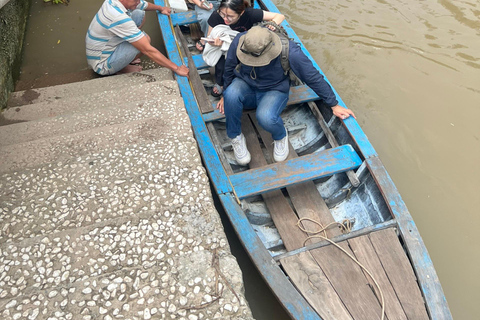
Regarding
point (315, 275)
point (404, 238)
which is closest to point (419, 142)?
point (404, 238)

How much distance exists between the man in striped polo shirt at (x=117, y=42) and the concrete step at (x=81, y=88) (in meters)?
0.18

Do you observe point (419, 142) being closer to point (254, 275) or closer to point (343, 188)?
point (343, 188)

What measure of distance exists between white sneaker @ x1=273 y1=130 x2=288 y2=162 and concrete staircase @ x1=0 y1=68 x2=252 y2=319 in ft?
3.51

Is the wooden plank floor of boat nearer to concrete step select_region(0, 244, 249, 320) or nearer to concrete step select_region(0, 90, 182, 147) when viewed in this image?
concrete step select_region(0, 244, 249, 320)

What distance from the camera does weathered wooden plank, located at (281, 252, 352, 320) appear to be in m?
2.14

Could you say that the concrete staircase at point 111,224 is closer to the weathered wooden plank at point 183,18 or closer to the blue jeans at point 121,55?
the blue jeans at point 121,55

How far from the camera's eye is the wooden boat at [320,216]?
221 cm

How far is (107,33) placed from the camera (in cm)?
349

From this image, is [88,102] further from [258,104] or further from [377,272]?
[377,272]

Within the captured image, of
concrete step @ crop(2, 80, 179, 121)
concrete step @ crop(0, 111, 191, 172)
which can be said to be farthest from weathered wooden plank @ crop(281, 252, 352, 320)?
concrete step @ crop(2, 80, 179, 121)

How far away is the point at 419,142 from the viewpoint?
155 inches

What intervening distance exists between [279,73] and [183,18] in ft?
7.61

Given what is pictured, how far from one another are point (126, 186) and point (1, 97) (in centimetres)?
220

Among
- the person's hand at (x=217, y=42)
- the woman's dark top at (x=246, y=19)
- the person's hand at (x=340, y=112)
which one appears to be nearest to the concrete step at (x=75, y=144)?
the person's hand at (x=217, y=42)
